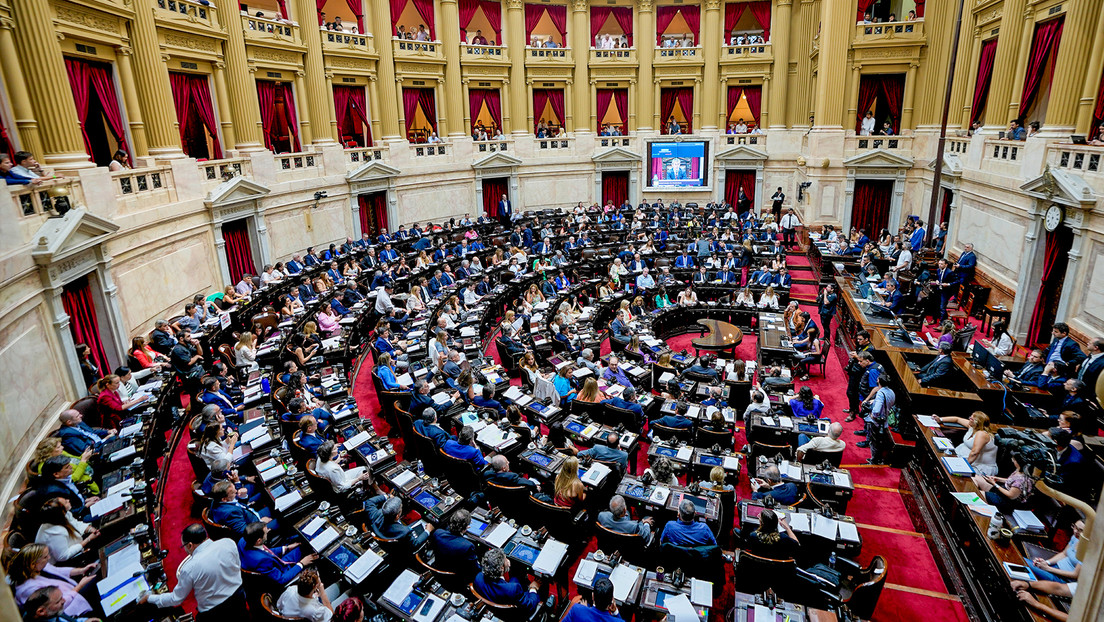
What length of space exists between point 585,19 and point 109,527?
1137 inches

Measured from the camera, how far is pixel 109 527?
691cm

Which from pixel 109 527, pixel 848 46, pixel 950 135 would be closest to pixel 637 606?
pixel 109 527

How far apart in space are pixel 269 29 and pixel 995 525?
75.8 feet

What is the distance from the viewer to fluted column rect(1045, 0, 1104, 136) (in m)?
13.4

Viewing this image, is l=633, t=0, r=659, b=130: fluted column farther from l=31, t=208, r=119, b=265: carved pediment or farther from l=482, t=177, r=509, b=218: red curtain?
l=31, t=208, r=119, b=265: carved pediment

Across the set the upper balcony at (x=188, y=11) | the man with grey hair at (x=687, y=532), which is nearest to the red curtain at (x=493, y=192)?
the upper balcony at (x=188, y=11)

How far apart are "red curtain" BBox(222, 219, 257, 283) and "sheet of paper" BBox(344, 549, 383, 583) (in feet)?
44.5

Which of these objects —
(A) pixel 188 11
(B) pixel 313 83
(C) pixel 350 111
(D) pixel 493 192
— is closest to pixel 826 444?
(A) pixel 188 11

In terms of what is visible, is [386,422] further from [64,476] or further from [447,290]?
[447,290]

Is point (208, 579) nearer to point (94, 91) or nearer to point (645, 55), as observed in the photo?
point (94, 91)

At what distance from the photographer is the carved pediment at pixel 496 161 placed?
27.8 meters

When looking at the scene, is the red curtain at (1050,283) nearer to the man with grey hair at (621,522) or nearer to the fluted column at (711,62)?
the man with grey hair at (621,522)

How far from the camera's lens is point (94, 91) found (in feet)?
45.0

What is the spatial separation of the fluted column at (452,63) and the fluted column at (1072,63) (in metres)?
21.3
